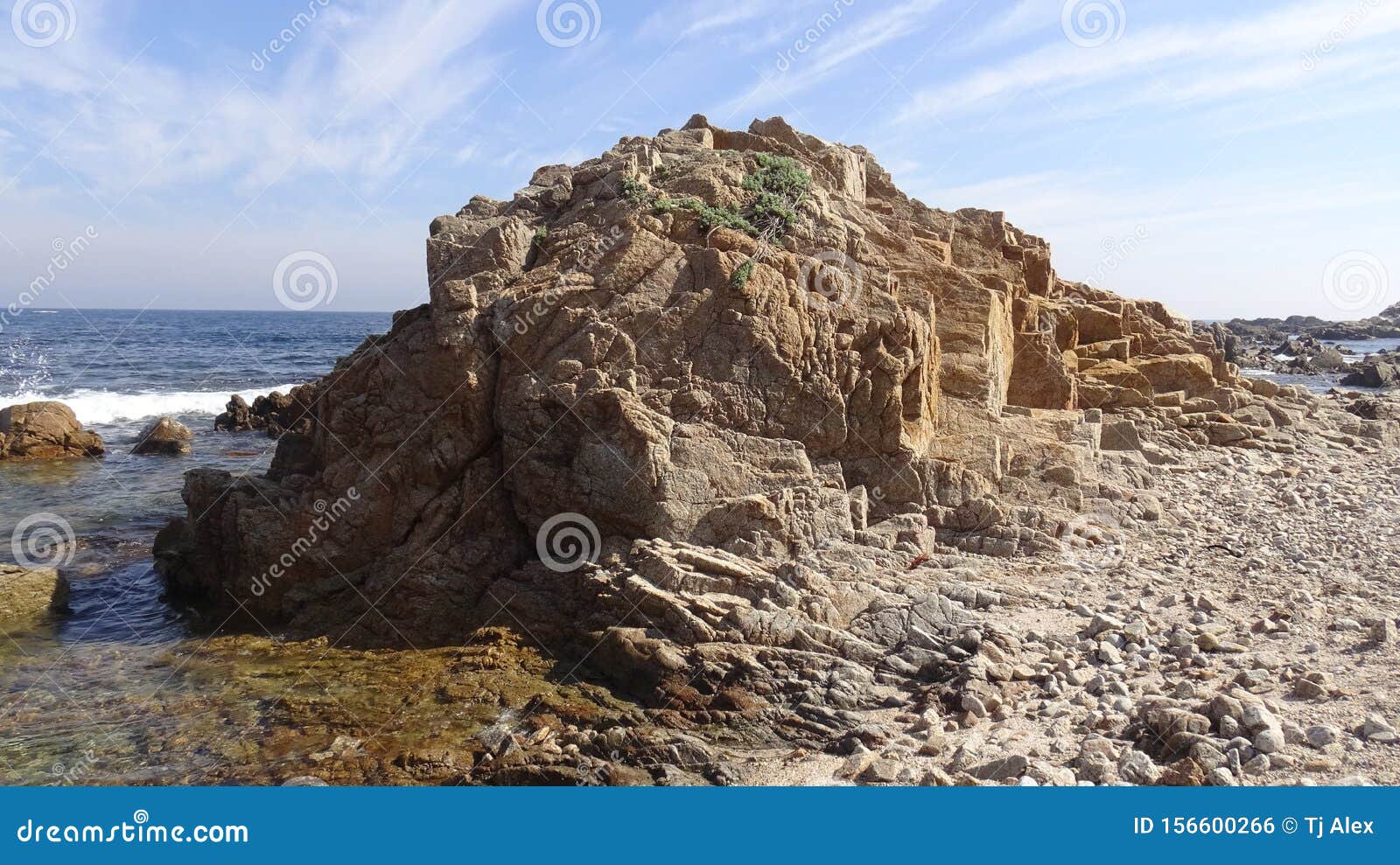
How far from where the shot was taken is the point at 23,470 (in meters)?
23.4

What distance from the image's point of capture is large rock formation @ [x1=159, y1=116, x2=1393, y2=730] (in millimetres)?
10180

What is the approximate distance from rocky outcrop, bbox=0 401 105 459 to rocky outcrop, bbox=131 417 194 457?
1098 mm

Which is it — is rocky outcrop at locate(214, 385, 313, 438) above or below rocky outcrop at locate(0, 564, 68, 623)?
above

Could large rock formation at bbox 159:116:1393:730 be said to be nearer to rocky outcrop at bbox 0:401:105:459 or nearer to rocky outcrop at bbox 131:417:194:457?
rocky outcrop at bbox 131:417:194:457

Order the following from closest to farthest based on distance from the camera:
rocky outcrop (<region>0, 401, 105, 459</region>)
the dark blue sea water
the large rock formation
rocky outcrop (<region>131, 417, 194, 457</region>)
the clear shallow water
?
the clear shallow water < the large rock formation < the dark blue sea water < rocky outcrop (<region>0, 401, 105, 459</region>) < rocky outcrop (<region>131, 417, 194, 457</region>)

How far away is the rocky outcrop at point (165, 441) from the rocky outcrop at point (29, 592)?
41.6 feet

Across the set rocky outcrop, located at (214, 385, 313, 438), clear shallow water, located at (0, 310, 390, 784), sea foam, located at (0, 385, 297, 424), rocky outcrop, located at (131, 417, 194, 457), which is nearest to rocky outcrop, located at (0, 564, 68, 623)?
clear shallow water, located at (0, 310, 390, 784)

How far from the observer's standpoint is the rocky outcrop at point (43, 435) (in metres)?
24.8

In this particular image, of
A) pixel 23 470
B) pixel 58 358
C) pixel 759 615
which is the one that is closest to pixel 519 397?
pixel 759 615

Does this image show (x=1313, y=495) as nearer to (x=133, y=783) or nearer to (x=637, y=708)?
(x=637, y=708)

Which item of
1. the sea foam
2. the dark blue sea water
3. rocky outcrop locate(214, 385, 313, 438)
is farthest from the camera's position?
the sea foam

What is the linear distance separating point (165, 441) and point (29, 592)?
45.3 ft

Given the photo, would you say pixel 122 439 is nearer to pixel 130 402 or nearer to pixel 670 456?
pixel 130 402

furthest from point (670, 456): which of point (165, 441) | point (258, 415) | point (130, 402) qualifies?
point (130, 402)
